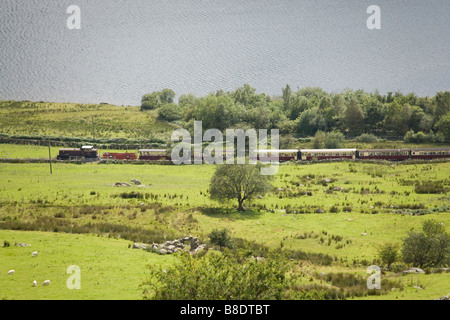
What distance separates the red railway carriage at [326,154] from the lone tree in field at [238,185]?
34982 mm

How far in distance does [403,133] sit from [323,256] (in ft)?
271

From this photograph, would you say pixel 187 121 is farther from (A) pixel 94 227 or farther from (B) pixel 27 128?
(A) pixel 94 227

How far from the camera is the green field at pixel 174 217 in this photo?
925 inches

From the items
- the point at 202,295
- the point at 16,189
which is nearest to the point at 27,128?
the point at 16,189

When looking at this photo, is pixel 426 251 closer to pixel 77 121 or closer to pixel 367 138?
pixel 367 138

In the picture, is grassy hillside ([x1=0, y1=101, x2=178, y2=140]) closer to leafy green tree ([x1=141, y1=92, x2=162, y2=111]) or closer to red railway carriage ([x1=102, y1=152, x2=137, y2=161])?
leafy green tree ([x1=141, y1=92, x2=162, y2=111])

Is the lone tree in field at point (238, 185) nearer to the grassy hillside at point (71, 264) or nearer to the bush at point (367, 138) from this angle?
the grassy hillside at point (71, 264)

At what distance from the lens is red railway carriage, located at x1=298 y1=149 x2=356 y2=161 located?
3113 inches

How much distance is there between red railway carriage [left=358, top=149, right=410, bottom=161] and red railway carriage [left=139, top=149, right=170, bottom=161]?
36102mm

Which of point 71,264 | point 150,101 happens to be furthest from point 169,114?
point 71,264

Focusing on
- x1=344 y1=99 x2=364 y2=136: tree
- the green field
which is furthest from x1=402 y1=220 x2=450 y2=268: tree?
x1=344 y1=99 x2=364 y2=136: tree

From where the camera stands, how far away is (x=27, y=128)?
3905 inches

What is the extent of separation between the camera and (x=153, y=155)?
260 ft

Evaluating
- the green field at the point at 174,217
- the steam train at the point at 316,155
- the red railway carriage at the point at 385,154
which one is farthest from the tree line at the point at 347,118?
the green field at the point at 174,217
